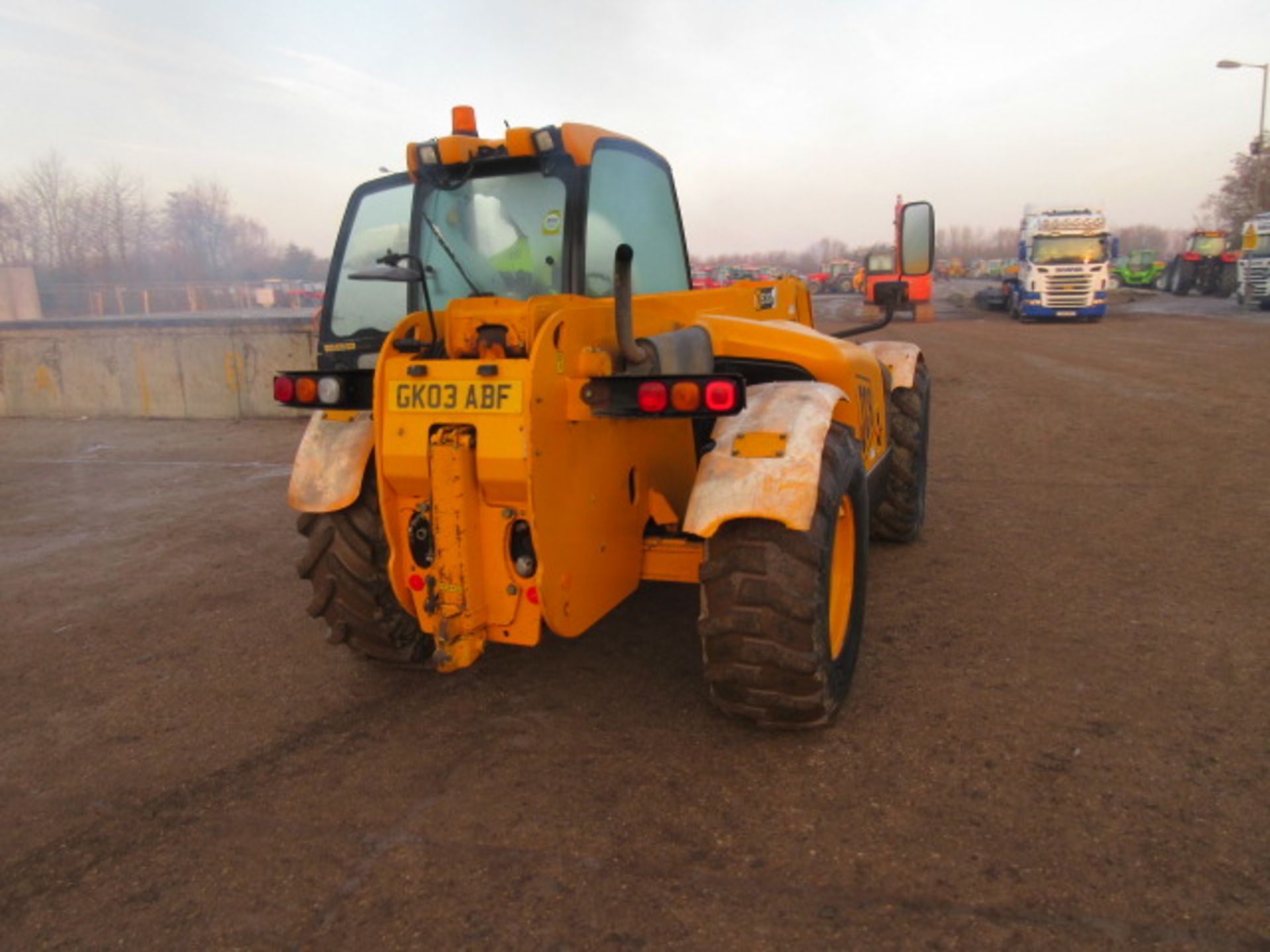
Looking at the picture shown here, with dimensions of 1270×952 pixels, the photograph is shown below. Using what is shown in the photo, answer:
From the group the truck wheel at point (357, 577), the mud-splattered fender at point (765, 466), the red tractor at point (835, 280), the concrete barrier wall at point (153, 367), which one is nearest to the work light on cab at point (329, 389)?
A: the truck wheel at point (357, 577)

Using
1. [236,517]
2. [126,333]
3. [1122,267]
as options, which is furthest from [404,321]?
[1122,267]

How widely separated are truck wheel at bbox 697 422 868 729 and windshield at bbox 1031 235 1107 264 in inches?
936

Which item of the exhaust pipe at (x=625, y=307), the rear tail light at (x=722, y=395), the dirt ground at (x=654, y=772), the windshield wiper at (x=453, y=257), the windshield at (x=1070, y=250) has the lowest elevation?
the dirt ground at (x=654, y=772)

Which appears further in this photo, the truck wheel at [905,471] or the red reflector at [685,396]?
the truck wheel at [905,471]

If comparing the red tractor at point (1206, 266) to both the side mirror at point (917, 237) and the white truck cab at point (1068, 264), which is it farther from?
the side mirror at point (917, 237)

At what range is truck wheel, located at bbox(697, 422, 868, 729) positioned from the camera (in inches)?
116

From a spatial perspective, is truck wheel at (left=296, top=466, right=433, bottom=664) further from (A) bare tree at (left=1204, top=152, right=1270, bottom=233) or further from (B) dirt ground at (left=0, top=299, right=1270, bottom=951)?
(A) bare tree at (left=1204, top=152, right=1270, bottom=233)

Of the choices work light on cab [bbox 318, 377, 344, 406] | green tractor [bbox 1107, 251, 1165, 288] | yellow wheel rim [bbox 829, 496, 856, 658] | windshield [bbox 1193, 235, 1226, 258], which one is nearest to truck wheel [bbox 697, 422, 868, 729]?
yellow wheel rim [bbox 829, 496, 856, 658]

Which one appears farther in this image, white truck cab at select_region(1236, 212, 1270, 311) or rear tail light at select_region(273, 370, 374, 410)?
white truck cab at select_region(1236, 212, 1270, 311)

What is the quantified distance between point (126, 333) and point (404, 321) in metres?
11.2

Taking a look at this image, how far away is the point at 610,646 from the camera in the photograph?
13.5ft

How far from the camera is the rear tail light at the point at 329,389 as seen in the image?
3305 mm

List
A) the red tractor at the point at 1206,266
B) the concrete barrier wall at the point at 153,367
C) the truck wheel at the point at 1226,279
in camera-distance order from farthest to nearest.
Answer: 1. the red tractor at the point at 1206,266
2. the truck wheel at the point at 1226,279
3. the concrete barrier wall at the point at 153,367

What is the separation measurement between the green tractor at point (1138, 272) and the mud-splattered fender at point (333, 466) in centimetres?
4680
